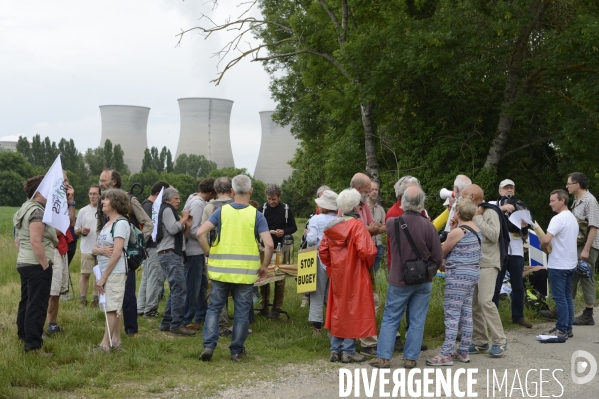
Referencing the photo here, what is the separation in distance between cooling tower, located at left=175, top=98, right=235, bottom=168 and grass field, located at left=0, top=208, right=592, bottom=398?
37.0 meters

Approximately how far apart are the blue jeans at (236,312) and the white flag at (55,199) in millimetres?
1449

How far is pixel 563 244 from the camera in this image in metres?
7.15

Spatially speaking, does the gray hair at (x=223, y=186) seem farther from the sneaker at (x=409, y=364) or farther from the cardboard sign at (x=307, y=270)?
the sneaker at (x=409, y=364)

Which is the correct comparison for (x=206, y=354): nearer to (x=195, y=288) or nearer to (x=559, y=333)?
→ (x=195, y=288)

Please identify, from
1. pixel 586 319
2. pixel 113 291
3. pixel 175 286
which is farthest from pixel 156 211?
pixel 586 319

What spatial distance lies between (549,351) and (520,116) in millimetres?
8010

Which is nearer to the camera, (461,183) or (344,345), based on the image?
(344,345)

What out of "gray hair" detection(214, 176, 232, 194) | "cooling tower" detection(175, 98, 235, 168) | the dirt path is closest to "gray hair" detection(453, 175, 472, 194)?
the dirt path

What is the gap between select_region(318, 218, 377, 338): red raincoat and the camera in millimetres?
6059

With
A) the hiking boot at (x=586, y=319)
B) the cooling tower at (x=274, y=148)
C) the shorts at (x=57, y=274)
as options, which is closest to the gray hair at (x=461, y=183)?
the hiking boot at (x=586, y=319)

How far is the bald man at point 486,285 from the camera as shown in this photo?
637 cm

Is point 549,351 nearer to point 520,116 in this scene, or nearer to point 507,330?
point 507,330

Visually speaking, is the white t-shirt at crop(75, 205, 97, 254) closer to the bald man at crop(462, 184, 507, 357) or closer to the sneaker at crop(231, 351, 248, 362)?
the sneaker at crop(231, 351, 248, 362)

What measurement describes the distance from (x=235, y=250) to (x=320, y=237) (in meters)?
1.23
